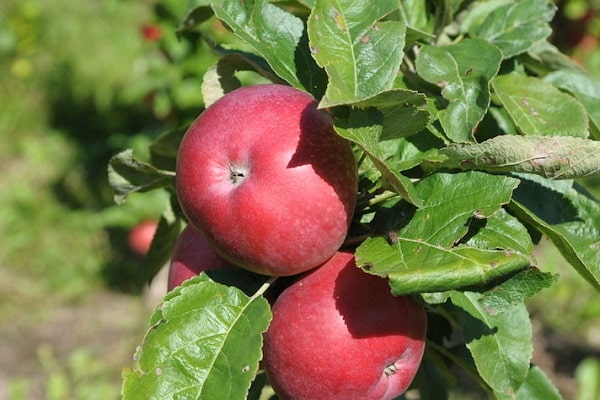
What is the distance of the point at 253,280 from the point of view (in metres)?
0.95

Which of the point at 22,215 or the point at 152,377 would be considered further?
the point at 22,215

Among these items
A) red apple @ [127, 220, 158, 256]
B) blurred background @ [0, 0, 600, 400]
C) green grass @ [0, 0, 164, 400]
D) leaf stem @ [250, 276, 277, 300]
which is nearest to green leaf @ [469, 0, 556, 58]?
leaf stem @ [250, 276, 277, 300]

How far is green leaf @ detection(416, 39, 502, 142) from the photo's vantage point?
3.01 feet

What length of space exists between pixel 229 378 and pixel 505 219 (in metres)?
0.33

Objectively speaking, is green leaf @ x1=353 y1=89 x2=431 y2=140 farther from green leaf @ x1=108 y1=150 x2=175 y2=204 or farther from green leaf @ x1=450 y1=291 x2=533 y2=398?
green leaf @ x1=108 y1=150 x2=175 y2=204

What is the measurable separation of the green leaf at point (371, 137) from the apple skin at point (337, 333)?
13 cm

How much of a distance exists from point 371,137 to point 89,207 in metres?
3.10

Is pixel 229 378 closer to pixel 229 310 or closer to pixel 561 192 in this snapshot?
pixel 229 310

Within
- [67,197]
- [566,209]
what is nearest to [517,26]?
[566,209]

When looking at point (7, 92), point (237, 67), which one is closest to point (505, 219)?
point (237, 67)

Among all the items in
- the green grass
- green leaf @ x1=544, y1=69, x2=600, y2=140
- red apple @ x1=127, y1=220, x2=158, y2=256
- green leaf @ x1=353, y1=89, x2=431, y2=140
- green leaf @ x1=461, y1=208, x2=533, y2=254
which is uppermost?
green leaf @ x1=353, y1=89, x2=431, y2=140

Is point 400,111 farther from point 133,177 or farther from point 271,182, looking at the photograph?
point 133,177

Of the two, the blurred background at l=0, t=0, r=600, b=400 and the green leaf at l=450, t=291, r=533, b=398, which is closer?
the green leaf at l=450, t=291, r=533, b=398

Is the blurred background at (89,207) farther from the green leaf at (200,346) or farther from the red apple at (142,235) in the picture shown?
the green leaf at (200,346)
